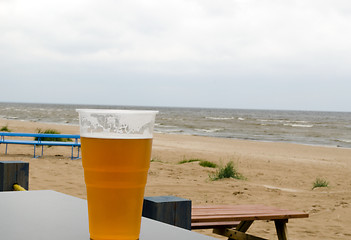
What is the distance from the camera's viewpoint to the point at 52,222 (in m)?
1.12

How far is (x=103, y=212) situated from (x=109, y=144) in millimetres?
133

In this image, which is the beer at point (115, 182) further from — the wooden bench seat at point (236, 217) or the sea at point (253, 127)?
the sea at point (253, 127)

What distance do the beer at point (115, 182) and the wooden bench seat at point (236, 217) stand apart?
2.47 meters

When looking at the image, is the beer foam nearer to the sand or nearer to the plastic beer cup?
the plastic beer cup

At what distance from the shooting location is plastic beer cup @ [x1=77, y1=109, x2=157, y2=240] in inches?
34.4

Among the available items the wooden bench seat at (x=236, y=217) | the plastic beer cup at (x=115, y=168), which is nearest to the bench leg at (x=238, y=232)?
the wooden bench seat at (x=236, y=217)

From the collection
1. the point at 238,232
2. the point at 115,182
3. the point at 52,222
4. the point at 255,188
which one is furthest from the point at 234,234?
the point at 255,188

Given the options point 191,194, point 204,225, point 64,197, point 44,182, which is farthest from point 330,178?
point 64,197

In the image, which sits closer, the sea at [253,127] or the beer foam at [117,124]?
the beer foam at [117,124]

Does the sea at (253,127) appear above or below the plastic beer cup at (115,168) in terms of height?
below

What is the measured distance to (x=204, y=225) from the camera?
11.4 ft

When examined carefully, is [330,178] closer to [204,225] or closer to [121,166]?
[204,225]

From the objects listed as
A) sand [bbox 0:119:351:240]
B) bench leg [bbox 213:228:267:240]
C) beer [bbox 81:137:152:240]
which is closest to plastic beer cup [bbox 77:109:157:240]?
beer [bbox 81:137:152:240]

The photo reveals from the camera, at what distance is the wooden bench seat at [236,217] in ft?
11.0
